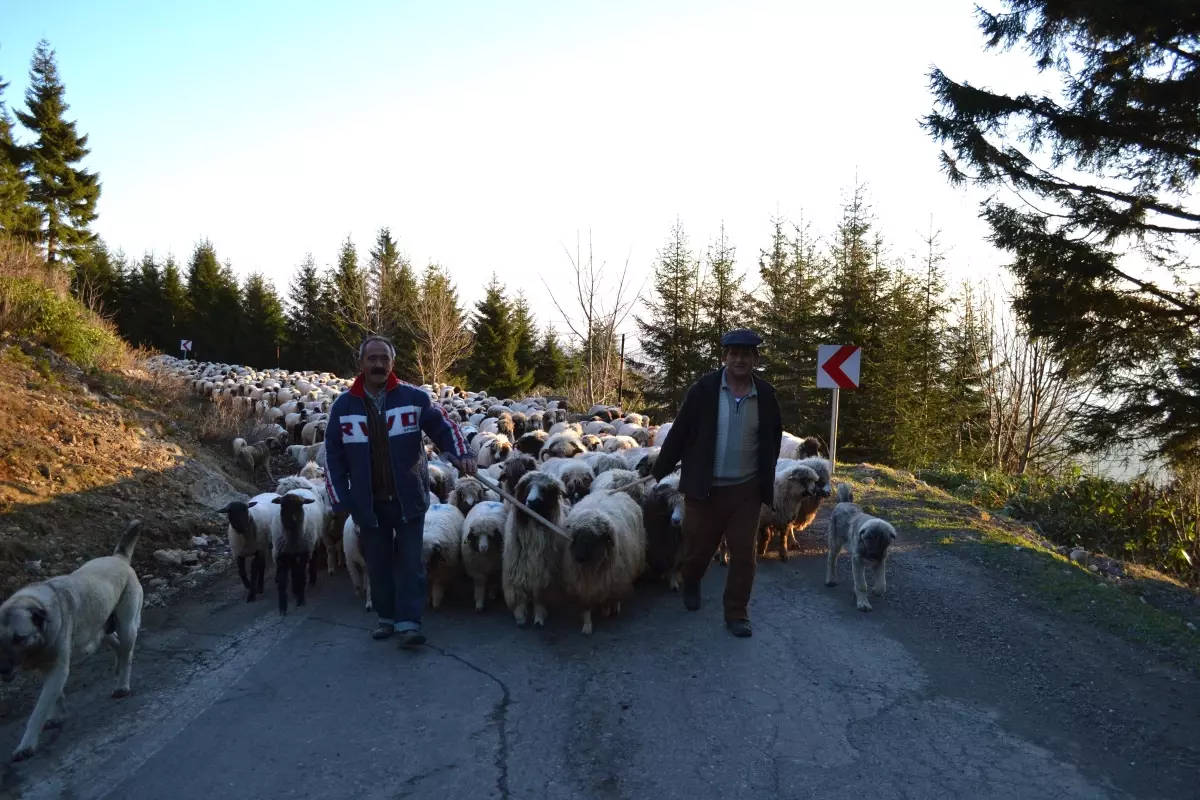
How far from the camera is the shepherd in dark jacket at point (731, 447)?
5340 millimetres

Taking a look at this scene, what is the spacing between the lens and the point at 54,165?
39.3 metres

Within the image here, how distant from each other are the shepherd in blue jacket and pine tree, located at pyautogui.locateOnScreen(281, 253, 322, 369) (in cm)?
4499

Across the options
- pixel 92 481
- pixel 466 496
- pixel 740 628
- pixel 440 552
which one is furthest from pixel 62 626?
pixel 92 481

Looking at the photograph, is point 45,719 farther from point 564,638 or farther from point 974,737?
point 974,737

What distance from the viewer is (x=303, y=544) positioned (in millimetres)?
6848

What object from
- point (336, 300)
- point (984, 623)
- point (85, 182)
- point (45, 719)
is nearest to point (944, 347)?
point (984, 623)

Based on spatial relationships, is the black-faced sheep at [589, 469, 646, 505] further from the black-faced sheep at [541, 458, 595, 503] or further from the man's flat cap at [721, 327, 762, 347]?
the man's flat cap at [721, 327, 762, 347]

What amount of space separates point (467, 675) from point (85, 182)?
1897 inches

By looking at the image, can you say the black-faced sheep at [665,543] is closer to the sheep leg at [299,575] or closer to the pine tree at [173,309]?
the sheep leg at [299,575]

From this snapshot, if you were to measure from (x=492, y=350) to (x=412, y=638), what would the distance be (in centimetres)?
3486

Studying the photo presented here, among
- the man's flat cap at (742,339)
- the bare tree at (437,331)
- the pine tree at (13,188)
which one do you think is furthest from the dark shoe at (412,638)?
the pine tree at (13,188)

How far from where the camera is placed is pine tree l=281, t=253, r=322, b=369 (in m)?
47.4

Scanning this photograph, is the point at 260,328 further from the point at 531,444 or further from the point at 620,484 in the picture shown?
the point at 620,484

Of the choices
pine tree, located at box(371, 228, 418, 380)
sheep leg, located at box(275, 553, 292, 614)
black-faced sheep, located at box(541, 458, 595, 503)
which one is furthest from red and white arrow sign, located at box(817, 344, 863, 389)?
pine tree, located at box(371, 228, 418, 380)
